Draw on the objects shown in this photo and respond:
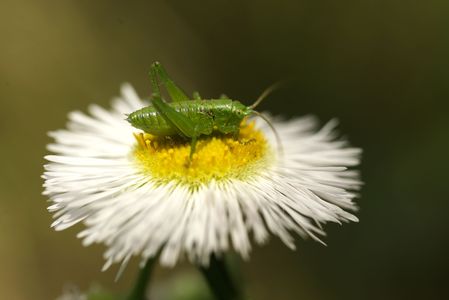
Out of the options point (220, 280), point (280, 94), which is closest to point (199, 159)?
point (220, 280)

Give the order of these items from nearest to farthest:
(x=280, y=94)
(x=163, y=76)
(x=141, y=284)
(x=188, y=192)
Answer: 1. (x=141, y=284)
2. (x=188, y=192)
3. (x=163, y=76)
4. (x=280, y=94)

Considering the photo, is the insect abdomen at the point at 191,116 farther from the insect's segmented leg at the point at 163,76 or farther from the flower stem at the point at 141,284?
the flower stem at the point at 141,284

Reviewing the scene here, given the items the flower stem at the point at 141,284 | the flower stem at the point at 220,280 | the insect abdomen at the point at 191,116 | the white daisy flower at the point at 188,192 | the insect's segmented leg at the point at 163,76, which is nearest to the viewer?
the white daisy flower at the point at 188,192

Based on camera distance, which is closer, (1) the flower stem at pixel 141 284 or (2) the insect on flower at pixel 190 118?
(1) the flower stem at pixel 141 284

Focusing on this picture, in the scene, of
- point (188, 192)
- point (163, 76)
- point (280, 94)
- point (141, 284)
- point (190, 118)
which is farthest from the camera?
point (280, 94)

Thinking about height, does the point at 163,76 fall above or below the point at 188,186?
above

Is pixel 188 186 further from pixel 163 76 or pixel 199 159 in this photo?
pixel 163 76

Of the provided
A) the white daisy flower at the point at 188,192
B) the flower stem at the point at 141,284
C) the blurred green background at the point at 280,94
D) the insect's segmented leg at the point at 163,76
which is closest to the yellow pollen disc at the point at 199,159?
the white daisy flower at the point at 188,192
